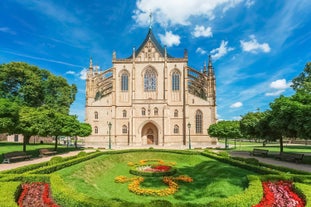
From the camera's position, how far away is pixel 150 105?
4241 cm

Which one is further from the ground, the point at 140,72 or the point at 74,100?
the point at 140,72

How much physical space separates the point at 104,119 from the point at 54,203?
36.6 m

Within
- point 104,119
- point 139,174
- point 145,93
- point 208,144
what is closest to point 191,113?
point 208,144

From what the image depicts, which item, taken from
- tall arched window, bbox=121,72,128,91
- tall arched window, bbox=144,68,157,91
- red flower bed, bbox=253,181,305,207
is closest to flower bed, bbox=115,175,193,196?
red flower bed, bbox=253,181,305,207

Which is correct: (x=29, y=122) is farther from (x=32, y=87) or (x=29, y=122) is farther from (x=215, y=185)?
(x=32, y=87)

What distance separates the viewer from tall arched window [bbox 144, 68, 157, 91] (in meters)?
44.9

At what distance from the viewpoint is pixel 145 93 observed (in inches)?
1753

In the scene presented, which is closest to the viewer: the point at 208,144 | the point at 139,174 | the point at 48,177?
the point at 48,177

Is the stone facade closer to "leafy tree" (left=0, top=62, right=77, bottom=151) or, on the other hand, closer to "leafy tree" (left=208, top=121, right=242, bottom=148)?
"leafy tree" (left=0, top=62, right=77, bottom=151)

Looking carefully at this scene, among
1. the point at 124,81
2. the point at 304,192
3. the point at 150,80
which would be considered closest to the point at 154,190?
the point at 304,192

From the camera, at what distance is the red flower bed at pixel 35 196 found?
7.88 m

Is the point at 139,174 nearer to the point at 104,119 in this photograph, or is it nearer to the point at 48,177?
the point at 48,177

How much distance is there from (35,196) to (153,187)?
20.1 ft

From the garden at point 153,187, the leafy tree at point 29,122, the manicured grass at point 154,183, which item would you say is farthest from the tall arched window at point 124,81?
the garden at point 153,187
